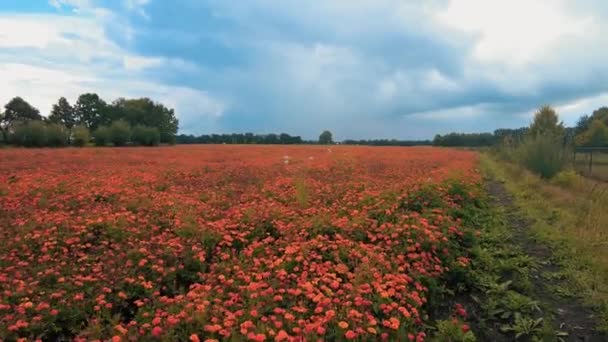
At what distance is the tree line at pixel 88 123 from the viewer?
5103 cm

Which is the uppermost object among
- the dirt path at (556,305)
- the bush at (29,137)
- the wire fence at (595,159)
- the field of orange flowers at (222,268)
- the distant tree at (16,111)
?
the distant tree at (16,111)

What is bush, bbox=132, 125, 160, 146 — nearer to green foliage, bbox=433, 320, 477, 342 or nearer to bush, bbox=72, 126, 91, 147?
bush, bbox=72, 126, 91, 147

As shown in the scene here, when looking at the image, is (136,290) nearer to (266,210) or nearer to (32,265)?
(32,265)

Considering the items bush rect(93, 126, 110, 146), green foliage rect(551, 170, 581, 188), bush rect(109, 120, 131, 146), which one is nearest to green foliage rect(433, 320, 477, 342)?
green foliage rect(551, 170, 581, 188)

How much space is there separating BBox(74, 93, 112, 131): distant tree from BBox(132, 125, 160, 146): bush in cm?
2081

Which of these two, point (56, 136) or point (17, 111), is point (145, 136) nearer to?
point (56, 136)

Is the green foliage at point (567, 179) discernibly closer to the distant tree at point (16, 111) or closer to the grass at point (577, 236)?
the grass at point (577, 236)

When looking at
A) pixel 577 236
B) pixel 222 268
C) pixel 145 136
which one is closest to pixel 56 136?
pixel 145 136

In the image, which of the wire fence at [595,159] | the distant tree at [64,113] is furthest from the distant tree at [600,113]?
the distant tree at [64,113]

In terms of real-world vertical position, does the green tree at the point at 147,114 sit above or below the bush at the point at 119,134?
above

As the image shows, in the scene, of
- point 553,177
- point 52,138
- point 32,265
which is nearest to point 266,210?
point 32,265

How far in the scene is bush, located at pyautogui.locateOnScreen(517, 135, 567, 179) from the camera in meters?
20.6

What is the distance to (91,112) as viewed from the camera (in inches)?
3292

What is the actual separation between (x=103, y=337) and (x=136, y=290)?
3.63 ft
